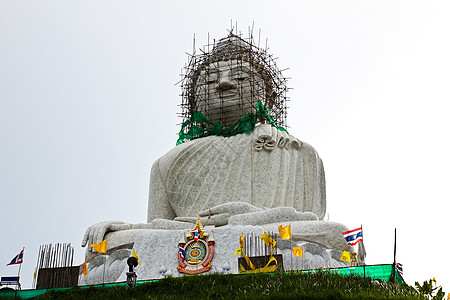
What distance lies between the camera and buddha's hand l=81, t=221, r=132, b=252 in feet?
39.2

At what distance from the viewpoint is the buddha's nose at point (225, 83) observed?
1471 centimetres

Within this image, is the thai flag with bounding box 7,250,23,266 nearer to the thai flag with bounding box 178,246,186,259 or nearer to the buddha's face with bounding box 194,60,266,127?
the thai flag with bounding box 178,246,186,259

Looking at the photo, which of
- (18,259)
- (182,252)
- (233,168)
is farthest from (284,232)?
(18,259)

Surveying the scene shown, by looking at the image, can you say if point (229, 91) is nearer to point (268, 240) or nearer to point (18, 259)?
point (268, 240)

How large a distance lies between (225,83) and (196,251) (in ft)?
17.2

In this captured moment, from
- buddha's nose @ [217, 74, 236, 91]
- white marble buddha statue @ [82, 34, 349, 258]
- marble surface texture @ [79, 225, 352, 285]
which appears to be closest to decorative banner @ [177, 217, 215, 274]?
marble surface texture @ [79, 225, 352, 285]

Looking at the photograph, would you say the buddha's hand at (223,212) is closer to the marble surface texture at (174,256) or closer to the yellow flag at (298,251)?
→ the marble surface texture at (174,256)

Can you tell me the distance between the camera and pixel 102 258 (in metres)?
11.5

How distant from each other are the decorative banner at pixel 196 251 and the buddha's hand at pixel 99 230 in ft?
6.19

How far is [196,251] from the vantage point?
10719 millimetres

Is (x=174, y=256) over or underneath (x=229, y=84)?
underneath

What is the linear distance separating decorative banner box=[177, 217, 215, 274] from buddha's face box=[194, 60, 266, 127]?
15.2 feet

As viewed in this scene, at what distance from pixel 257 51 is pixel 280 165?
149 inches

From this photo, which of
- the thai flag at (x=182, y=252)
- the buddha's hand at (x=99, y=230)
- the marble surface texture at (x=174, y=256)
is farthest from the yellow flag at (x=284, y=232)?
the buddha's hand at (x=99, y=230)
